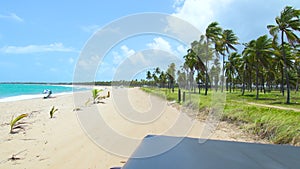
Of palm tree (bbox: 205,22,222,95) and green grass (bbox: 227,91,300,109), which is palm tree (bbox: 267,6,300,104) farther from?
palm tree (bbox: 205,22,222,95)

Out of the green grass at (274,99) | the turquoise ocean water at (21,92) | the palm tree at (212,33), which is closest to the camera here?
the green grass at (274,99)

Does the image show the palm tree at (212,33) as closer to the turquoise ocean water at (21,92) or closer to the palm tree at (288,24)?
the palm tree at (288,24)

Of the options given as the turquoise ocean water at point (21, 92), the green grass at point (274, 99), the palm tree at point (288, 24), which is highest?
the palm tree at point (288, 24)

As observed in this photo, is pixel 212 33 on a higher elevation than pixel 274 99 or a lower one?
higher

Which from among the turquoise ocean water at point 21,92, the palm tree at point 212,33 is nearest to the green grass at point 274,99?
the palm tree at point 212,33

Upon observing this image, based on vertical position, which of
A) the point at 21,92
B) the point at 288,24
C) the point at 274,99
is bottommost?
the point at 21,92

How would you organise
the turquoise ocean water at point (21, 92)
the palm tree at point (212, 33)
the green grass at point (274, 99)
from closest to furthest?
the green grass at point (274, 99), the palm tree at point (212, 33), the turquoise ocean water at point (21, 92)

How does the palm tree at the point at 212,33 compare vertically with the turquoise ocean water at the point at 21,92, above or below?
above

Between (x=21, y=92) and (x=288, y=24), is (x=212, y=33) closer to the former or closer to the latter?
(x=288, y=24)

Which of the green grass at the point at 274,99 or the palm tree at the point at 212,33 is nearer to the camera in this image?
the green grass at the point at 274,99

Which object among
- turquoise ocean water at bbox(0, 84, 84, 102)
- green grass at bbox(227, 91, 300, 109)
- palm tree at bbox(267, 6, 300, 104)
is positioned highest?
palm tree at bbox(267, 6, 300, 104)

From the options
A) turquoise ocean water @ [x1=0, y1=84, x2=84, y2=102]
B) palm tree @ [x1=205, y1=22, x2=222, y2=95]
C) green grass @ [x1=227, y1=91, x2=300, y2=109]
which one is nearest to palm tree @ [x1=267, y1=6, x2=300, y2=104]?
green grass @ [x1=227, y1=91, x2=300, y2=109]

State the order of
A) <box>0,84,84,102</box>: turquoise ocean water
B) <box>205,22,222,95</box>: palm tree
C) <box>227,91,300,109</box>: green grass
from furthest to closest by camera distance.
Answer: <box>0,84,84,102</box>: turquoise ocean water → <box>205,22,222,95</box>: palm tree → <box>227,91,300,109</box>: green grass

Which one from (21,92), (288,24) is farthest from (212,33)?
(21,92)
